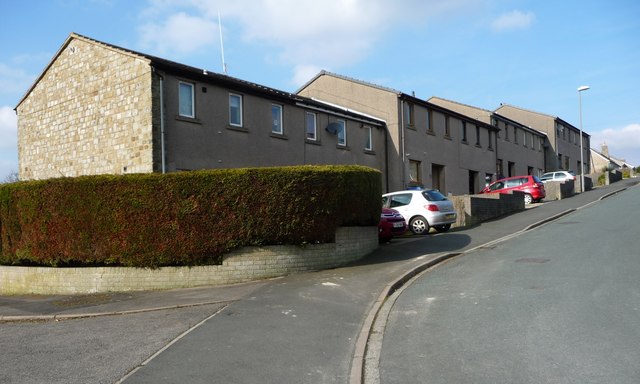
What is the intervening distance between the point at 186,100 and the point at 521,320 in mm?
13326

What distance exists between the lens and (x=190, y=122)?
17.4 m

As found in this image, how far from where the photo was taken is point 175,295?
10945 mm

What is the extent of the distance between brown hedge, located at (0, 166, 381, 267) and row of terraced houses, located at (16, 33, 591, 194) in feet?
13.2

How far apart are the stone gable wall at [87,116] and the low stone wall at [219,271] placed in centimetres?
460

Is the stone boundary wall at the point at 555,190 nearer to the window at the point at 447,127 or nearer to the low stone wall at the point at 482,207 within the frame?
the window at the point at 447,127

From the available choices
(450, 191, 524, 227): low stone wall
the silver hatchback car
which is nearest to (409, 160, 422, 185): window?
(450, 191, 524, 227): low stone wall

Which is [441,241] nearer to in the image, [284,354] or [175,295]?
[175,295]

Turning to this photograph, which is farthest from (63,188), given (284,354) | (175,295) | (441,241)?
(441,241)

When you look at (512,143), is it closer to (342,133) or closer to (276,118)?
(342,133)

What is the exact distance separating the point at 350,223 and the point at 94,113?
10.8m

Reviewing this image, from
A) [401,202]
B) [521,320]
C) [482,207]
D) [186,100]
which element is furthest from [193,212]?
[482,207]

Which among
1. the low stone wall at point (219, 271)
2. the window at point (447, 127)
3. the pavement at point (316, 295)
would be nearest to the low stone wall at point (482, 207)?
the pavement at point (316, 295)

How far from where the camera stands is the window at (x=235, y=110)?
19.0 metres

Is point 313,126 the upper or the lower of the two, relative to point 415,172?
upper
